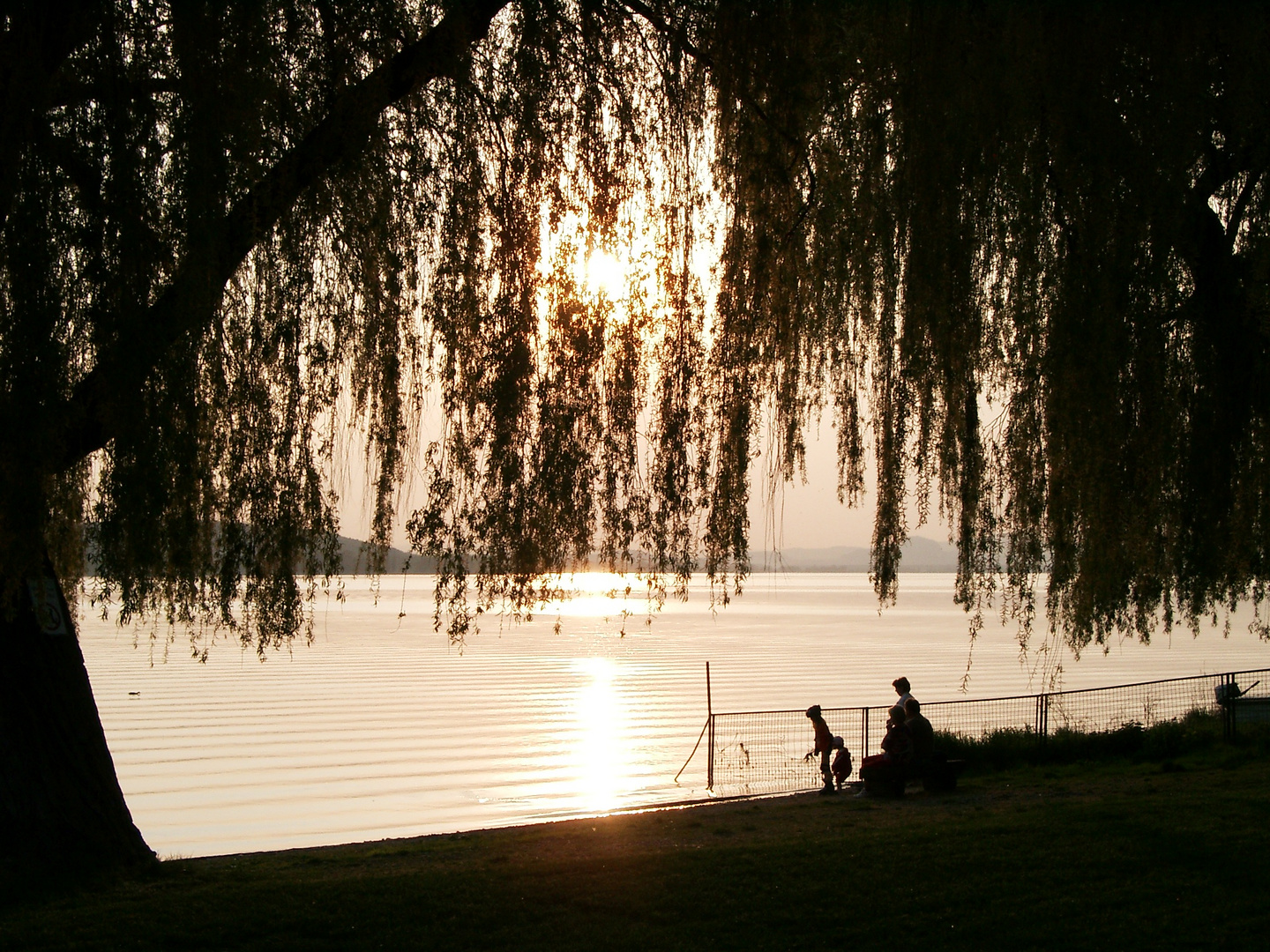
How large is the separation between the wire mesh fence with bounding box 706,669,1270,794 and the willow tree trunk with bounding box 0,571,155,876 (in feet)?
32.2

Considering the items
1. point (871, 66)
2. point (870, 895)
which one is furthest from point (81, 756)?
point (871, 66)

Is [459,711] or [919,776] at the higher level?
[919,776]

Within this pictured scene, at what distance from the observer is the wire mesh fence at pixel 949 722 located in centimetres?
1688

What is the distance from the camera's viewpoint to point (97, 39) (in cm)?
604

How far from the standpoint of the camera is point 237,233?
5.93 meters

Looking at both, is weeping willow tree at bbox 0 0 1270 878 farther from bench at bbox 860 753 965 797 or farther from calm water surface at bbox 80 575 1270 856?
bench at bbox 860 753 965 797

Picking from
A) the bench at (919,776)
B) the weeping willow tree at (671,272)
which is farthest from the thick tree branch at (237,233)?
the bench at (919,776)

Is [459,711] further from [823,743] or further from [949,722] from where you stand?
[823,743]

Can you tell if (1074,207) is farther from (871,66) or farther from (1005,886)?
(1005,886)

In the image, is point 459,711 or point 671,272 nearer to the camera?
point 671,272

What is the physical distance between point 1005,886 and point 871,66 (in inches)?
197

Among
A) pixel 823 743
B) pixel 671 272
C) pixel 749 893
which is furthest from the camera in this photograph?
pixel 823 743

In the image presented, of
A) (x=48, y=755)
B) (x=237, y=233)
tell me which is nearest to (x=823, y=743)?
(x=48, y=755)

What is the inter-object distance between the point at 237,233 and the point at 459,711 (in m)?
21.7
